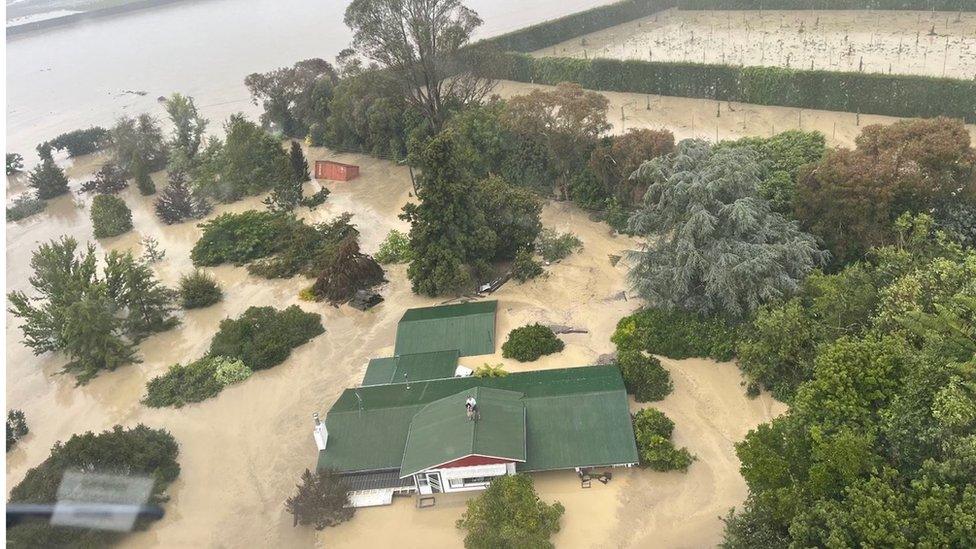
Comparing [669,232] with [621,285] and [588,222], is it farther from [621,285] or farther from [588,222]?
[588,222]

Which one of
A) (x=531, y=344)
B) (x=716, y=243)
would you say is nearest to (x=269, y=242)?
(x=531, y=344)

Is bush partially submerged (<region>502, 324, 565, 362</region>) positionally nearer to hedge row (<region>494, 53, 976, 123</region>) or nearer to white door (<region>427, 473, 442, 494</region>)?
white door (<region>427, 473, 442, 494</region>)

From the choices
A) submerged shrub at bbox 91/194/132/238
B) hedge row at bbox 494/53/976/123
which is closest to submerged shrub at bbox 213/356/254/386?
submerged shrub at bbox 91/194/132/238

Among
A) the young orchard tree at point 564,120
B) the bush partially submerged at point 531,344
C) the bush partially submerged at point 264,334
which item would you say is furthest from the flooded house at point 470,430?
the young orchard tree at point 564,120

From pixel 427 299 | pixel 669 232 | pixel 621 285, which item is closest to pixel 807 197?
pixel 669 232

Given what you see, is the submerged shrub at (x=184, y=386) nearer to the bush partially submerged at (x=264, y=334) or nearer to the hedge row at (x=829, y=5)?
the bush partially submerged at (x=264, y=334)

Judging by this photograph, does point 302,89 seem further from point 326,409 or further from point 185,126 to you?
point 326,409
